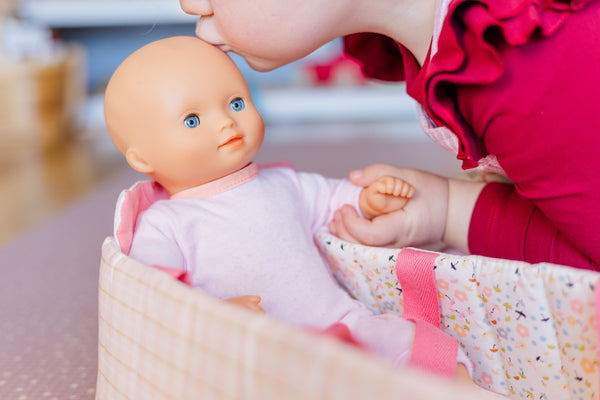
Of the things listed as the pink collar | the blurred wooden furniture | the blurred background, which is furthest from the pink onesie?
the blurred background

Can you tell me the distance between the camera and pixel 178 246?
0.58 metres

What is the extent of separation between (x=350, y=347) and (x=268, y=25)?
13.4 inches

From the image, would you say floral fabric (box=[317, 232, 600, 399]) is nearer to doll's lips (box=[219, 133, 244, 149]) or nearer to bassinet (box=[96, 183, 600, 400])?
bassinet (box=[96, 183, 600, 400])

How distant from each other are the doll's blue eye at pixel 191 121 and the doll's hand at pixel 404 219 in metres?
0.20

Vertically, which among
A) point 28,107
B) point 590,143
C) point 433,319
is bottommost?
point 28,107

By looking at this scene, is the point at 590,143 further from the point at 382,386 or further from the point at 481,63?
the point at 382,386

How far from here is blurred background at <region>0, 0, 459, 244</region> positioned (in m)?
1.70

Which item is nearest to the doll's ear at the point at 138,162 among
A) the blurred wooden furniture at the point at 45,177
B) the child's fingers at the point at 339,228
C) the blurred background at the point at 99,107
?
the child's fingers at the point at 339,228

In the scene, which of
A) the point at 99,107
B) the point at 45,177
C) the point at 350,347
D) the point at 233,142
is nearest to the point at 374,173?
the point at 233,142

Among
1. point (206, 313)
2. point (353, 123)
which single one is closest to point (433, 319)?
point (206, 313)

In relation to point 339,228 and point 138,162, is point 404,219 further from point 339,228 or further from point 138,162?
point 138,162

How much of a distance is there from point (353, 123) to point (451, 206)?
182 centimetres

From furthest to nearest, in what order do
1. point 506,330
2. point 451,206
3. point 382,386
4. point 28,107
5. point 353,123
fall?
point 353,123 < point 28,107 < point 451,206 < point 506,330 < point 382,386

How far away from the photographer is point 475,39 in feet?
1.75
